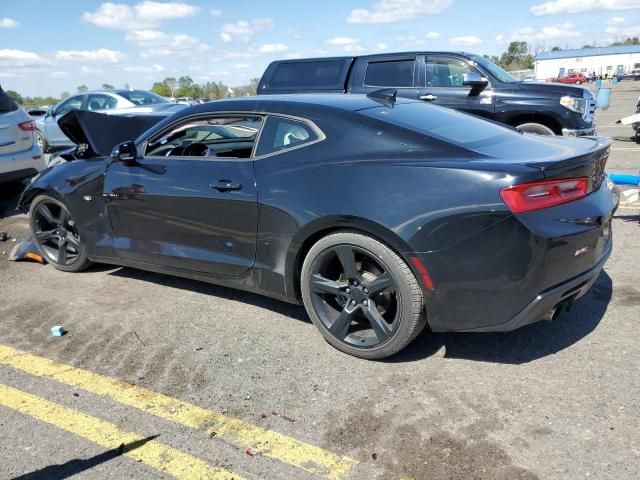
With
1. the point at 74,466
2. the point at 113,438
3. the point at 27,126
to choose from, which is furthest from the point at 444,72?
the point at 74,466

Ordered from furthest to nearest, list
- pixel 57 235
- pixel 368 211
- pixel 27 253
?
pixel 27 253 < pixel 57 235 < pixel 368 211

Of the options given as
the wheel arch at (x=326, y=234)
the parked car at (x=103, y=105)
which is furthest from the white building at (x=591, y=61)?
the wheel arch at (x=326, y=234)

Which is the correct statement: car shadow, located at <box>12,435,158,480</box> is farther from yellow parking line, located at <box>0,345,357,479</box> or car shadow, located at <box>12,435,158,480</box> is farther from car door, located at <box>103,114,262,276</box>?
car door, located at <box>103,114,262,276</box>

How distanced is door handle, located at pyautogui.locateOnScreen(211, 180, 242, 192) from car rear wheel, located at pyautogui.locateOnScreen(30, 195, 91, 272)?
5.86 ft

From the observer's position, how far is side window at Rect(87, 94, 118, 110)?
12812mm

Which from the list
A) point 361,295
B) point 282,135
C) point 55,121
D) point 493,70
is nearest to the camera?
point 361,295

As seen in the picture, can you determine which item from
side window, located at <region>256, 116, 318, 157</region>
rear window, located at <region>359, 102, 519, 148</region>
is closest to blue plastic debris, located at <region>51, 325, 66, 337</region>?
side window, located at <region>256, 116, 318, 157</region>

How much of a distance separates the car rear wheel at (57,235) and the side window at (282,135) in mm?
2179

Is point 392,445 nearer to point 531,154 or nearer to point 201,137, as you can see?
point 531,154

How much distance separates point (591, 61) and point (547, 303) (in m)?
116

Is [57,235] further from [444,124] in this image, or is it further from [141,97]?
[141,97]

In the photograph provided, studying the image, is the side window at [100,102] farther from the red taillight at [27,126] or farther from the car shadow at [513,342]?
the car shadow at [513,342]

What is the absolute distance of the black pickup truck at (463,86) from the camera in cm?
824

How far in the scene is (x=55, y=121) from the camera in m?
13.6
